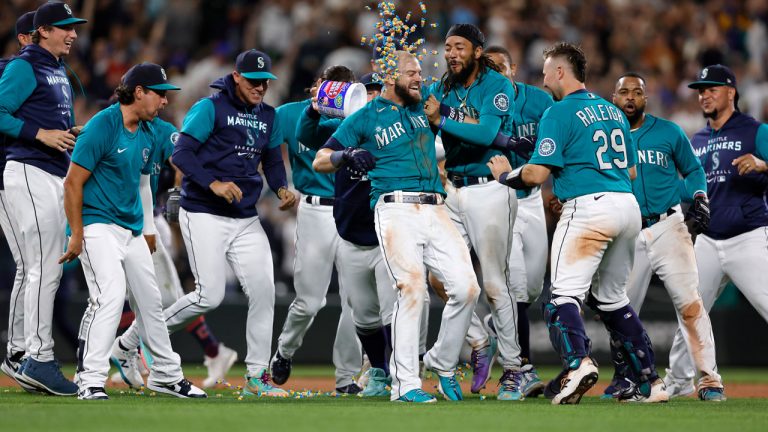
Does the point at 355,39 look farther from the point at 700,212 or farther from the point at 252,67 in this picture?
the point at 700,212

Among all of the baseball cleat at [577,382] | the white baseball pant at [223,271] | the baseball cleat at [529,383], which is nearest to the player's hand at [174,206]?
the white baseball pant at [223,271]

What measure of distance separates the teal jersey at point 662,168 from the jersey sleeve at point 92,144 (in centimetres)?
430

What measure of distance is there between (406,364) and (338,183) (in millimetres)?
1980

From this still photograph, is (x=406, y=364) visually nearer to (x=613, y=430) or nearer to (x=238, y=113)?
(x=613, y=430)

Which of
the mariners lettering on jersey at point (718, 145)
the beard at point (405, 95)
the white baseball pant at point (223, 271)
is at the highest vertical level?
the beard at point (405, 95)

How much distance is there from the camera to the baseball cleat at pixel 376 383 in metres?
9.21

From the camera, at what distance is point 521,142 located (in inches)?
344

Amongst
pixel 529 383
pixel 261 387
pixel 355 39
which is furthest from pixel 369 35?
pixel 529 383

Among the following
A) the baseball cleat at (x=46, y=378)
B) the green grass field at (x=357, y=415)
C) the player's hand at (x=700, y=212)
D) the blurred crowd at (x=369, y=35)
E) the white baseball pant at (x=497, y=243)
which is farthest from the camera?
the blurred crowd at (x=369, y=35)

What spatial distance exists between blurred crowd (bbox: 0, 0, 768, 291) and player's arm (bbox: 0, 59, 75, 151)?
7.73 metres

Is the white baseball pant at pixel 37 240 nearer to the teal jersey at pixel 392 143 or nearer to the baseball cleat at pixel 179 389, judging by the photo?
the baseball cleat at pixel 179 389

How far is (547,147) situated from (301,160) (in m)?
2.66

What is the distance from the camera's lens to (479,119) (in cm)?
854

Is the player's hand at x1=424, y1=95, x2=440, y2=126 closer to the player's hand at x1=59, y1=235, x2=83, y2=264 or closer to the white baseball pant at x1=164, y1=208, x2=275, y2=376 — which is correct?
the white baseball pant at x1=164, y1=208, x2=275, y2=376
